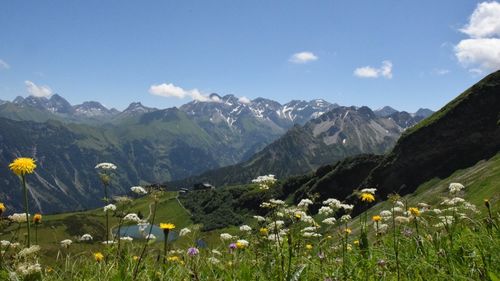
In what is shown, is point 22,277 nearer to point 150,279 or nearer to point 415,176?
point 150,279

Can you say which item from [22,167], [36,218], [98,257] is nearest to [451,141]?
[98,257]

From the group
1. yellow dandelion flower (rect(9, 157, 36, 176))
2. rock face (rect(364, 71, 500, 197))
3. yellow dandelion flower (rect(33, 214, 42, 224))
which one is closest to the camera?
yellow dandelion flower (rect(9, 157, 36, 176))

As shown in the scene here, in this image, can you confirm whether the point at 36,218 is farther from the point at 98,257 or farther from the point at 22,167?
the point at 22,167

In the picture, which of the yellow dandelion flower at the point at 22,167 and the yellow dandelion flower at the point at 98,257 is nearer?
the yellow dandelion flower at the point at 22,167

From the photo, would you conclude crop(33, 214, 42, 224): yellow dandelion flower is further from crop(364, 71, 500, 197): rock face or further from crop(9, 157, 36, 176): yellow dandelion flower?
crop(364, 71, 500, 197): rock face

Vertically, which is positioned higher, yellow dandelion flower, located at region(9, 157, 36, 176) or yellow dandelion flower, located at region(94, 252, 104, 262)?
yellow dandelion flower, located at region(9, 157, 36, 176)

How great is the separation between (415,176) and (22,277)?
7788 inches

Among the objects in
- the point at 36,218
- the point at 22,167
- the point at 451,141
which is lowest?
the point at 451,141

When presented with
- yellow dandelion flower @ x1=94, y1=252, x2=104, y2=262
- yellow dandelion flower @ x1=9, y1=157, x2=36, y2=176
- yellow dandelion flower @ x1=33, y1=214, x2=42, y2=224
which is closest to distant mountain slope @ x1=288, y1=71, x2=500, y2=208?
yellow dandelion flower @ x1=94, y1=252, x2=104, y2=262

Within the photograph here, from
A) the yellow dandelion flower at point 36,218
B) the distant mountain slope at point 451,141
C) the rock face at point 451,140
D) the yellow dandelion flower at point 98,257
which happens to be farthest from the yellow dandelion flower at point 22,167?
the rock face at point 451,140

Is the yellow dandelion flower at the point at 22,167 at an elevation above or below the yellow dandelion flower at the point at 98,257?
above

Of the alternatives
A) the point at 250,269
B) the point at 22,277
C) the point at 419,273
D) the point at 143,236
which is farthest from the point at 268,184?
the point at 22,277

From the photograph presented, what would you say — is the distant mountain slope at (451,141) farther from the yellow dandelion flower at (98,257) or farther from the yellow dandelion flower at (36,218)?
the yellow dandelion flower at (36,218)

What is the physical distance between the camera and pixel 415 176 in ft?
622
